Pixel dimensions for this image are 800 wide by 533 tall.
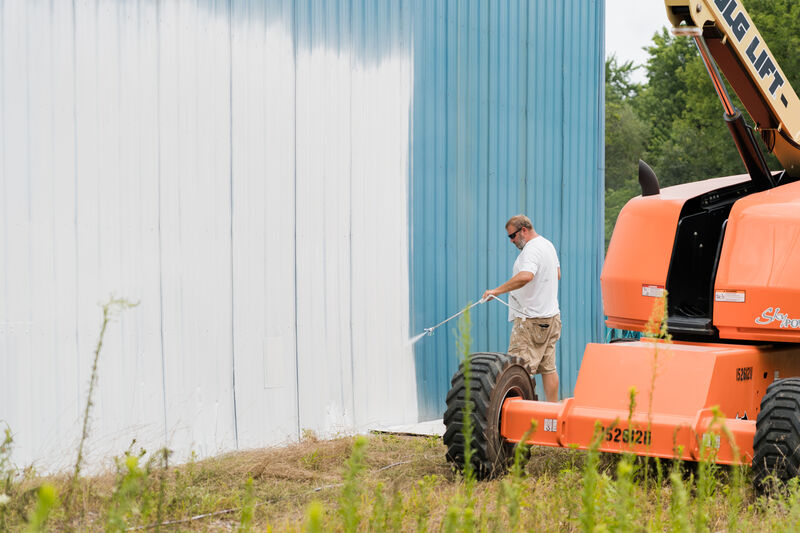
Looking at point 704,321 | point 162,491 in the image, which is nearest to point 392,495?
point 162,491

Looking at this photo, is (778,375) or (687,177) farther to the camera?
(687,177)

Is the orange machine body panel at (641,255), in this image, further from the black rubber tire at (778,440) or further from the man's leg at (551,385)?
the black rubber tire at (778,440)

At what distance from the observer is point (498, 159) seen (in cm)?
1069

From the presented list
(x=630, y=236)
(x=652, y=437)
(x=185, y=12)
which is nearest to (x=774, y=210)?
(x=630, y=236)

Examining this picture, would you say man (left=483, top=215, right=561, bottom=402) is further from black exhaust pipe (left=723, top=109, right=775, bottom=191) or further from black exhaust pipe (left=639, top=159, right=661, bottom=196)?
black exhaust pipe (left=723, top=109, right=775, bottom=191)

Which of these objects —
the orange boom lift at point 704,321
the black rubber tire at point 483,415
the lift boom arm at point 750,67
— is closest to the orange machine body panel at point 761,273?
the orange boom lift at point 704,321

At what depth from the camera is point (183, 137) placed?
25.3ft

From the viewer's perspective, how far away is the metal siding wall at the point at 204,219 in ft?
22.2

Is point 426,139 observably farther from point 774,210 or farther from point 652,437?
point 652,437

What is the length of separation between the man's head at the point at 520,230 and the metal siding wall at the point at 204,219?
3.57 feet

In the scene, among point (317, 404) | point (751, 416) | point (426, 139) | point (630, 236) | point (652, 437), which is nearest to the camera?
point (652, 437)

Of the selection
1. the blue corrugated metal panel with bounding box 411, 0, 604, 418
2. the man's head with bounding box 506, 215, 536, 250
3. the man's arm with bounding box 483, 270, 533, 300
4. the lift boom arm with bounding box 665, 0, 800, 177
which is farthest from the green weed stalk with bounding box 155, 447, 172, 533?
the blue corrugated metal panel with bounding box 411, 0, 604, 418

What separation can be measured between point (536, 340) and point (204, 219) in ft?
10.4

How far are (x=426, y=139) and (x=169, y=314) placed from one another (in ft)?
11.0
